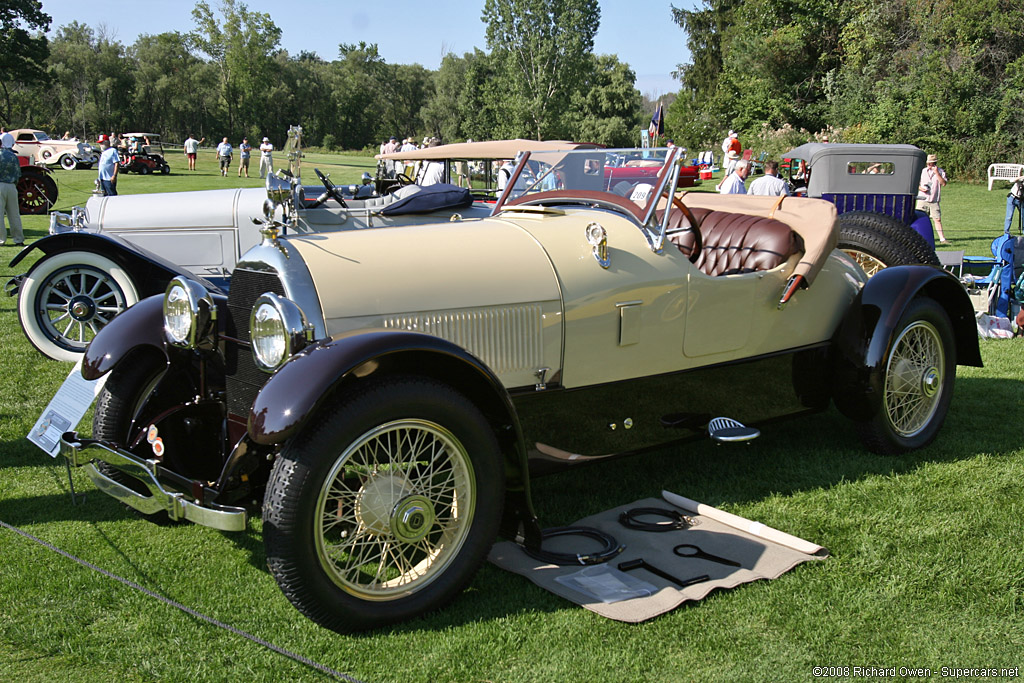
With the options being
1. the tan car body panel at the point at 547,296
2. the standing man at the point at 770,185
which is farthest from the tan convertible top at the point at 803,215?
the standing man at the point at 770,185

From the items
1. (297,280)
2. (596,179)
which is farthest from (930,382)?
(297,280)

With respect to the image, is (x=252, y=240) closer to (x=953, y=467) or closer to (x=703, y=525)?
(x=703, y=525)

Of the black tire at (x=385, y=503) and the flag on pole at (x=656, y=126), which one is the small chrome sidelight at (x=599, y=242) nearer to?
the black tire at (x=385, y=503)

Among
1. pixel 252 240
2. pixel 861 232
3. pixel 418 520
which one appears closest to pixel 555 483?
pixel 418 520

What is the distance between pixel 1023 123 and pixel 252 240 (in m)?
27.2

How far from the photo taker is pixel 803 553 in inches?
132

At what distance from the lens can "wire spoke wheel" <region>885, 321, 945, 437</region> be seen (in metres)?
4.57

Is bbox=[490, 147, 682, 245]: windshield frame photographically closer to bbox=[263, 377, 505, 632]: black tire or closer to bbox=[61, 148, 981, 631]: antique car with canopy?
bbox=[61, 148, 981, 631]: antique car with canopy

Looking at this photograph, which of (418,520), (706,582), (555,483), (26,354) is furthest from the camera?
(26,354)

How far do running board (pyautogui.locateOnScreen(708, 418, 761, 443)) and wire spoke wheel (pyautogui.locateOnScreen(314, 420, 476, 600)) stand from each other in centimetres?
151

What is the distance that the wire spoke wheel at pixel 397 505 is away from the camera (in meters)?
2.74

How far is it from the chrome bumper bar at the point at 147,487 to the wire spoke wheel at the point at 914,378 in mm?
3564

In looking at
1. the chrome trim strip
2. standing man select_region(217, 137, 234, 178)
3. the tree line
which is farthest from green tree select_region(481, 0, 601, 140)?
the chrome trim strip

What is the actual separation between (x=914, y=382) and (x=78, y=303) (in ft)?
21.4
